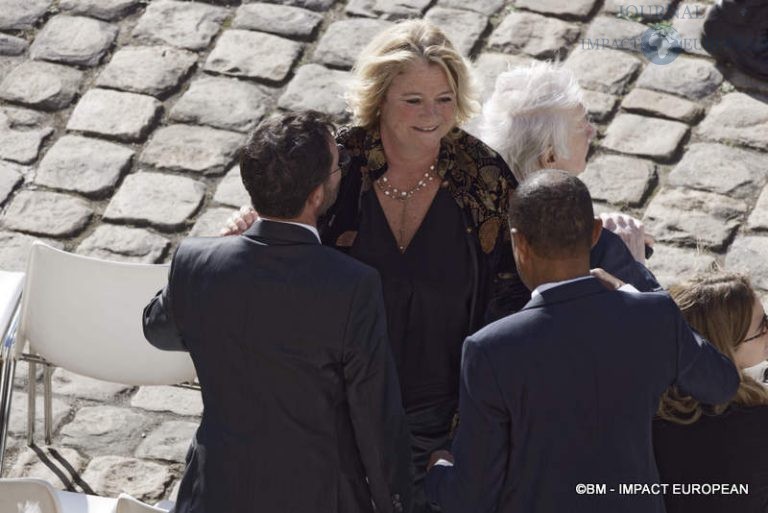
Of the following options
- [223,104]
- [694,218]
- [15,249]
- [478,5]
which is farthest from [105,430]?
[478,5]

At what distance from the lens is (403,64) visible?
4.33m

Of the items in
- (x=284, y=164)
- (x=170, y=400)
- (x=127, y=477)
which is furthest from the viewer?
(x=170, y=400)

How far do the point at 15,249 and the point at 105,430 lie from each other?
4.25 feet

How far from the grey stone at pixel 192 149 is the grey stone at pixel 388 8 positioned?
4.09 feet

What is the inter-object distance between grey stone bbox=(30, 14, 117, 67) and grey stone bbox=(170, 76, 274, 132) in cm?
65

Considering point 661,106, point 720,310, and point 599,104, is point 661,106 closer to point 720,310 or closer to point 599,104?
point 599,104

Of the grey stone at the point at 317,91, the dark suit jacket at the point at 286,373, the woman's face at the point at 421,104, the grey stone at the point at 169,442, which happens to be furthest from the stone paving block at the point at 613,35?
the dark suit jacket at the point at 286,373

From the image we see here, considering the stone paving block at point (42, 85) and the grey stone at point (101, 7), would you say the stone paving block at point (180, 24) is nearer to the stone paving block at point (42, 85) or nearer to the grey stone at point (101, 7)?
the grey stone at point (101, 7)

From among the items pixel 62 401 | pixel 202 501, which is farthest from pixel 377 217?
pixel 62 401

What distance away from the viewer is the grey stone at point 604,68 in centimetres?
740

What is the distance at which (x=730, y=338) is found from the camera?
4027 millimetres

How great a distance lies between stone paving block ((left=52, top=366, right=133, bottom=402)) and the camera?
19.1 feet

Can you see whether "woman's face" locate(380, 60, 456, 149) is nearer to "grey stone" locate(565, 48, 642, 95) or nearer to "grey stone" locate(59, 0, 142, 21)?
"grey stone" locate(565, 48, 642, 95)

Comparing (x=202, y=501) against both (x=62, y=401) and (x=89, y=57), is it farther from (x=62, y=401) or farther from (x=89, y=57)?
(x=89, y=57)
